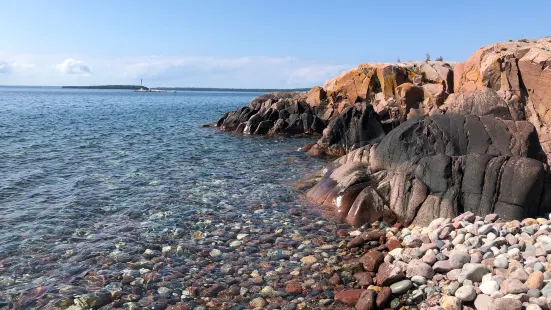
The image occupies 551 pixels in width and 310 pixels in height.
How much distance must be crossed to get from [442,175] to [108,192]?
44.3ft

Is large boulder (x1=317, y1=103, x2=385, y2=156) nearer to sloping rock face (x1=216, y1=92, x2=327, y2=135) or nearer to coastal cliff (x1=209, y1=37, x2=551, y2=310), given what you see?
coastal cliff (x1=209, y1=37, x2=551, y2=310)

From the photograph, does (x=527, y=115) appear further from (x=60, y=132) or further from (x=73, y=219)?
(x=60, y=132)

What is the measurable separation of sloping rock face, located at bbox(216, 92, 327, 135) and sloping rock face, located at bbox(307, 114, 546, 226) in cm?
2207

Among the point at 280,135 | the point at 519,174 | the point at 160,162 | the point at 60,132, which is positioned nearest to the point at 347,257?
the point at 519,174

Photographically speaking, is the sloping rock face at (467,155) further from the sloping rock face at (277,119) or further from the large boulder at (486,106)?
the sloping rock face at (277,119)

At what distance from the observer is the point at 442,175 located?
13.9m

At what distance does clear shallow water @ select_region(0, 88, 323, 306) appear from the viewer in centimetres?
1157

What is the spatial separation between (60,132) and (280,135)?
21661 millimetres

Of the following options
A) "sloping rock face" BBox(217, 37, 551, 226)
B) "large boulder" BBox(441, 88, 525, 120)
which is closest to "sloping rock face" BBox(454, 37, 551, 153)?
"sloping rock face" BBox(217, 37, 551, 226)

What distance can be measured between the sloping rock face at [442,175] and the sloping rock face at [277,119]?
22.1 m

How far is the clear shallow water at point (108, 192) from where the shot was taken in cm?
1157

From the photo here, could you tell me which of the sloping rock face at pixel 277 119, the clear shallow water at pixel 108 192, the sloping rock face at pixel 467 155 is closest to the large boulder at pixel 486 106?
the sloping rock face at pixel 467 155

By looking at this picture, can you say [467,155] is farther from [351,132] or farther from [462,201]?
[351,132]

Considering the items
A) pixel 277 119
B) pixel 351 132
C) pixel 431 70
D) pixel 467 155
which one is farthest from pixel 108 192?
pixel 431 70
